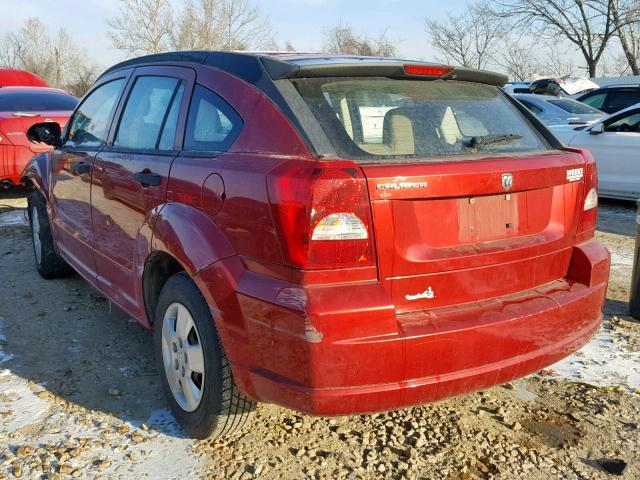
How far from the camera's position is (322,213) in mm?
2197

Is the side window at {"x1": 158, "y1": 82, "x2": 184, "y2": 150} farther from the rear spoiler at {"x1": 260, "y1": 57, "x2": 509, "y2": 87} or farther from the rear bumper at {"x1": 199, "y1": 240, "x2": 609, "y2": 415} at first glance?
the rear bumper at {"x1": 199, "y1": 240, "x2": 609, "y2": 415}

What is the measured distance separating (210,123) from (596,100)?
13790 mm

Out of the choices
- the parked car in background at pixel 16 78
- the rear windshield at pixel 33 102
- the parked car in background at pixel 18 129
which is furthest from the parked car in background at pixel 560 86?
the parked car in background at pixel 16 78

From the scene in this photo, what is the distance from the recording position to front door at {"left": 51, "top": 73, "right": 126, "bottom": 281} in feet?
12.9

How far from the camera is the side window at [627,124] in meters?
8.73

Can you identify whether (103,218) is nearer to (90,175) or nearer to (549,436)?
(90,175)

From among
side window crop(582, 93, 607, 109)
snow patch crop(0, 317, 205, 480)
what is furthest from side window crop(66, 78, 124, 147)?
side window crop(582, 93, 607, 109)

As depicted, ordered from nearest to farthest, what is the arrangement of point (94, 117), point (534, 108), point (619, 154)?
point (94, 117) → point (619, 154) → point (534, 108)

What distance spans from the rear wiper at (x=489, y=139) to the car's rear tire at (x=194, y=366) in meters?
1.33

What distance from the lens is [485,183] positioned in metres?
2.49

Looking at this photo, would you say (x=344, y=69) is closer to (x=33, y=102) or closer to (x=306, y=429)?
(x=306, y=429)

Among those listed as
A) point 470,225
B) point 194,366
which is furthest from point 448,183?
point 194,366

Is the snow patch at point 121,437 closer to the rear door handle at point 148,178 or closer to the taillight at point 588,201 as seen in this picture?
the rear door handle at point 148,178

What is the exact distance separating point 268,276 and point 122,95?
79.9 inches
